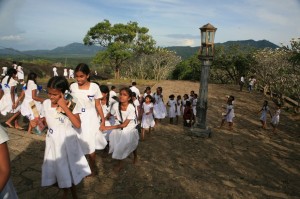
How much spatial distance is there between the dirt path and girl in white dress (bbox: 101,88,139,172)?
0.39m

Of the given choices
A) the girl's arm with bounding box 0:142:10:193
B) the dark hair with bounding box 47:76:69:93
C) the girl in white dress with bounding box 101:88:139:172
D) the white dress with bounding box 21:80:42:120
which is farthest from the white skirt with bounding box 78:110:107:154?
the white dress with bounding box 21:80:42:120

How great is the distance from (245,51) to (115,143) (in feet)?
83.5

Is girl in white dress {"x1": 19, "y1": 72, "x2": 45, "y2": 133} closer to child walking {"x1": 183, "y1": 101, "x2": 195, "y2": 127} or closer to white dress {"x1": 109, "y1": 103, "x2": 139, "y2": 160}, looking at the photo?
white dress {"x1": 109, "y1": 103, "x2": 139, "y2": 160}

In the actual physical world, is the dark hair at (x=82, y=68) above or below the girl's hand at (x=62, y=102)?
above

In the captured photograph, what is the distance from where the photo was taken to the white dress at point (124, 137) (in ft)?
17.5

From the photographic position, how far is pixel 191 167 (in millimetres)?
6797

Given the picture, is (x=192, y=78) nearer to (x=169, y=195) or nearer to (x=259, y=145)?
(x=259, y=145)

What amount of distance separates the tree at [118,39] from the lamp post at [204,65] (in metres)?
22.0

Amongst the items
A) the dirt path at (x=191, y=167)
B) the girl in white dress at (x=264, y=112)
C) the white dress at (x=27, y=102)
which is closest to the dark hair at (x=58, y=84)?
the dirt path at (x=191, y=167)

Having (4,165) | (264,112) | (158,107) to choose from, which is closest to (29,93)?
(158,107)

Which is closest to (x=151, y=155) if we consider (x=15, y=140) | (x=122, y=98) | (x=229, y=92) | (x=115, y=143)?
(x=115, y=143)

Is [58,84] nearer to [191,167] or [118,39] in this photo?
[191,167]

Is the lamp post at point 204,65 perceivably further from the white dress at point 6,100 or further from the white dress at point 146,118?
the white dress at point 6,100

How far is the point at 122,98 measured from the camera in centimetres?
538
